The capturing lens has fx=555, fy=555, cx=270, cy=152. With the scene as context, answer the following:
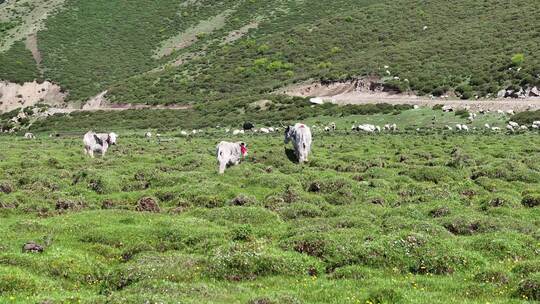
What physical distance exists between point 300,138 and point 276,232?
1521 cm

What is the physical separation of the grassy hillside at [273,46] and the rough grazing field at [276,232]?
41082 mm

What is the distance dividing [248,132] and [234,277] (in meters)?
43.6

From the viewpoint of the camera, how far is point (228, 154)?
1242 inches

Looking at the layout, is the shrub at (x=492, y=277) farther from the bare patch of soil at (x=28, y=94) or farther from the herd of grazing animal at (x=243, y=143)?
the bare patch of soil at (x=28, y=94)

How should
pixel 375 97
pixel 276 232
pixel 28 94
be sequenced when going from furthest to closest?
pixel 28 94 < pixel 375 97 < pixel 276 232

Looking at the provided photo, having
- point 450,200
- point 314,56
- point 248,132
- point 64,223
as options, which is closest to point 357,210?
point 450,200

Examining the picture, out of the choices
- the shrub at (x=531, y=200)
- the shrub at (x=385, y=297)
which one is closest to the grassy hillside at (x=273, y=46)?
the shrub at (x=531, y=200)

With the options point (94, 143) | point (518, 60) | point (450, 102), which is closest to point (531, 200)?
point (94, 143)

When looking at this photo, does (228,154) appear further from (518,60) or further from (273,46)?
(273,46)

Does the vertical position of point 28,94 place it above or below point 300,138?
below

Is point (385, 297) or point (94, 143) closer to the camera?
point (385, 297)

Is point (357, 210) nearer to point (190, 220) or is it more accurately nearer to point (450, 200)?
point (450, 200)

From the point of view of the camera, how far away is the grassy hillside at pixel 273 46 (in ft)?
247

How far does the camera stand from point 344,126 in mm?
58688
